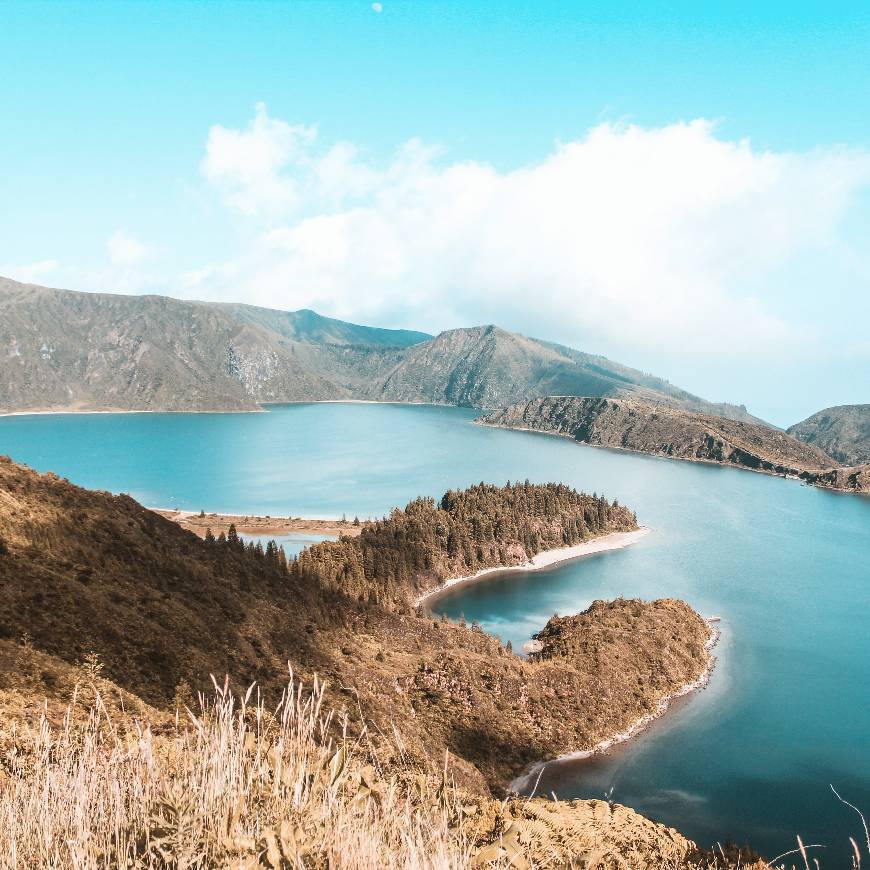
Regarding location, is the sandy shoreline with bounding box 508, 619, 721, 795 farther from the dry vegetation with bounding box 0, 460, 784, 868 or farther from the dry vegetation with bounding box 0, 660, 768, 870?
the dry vegetation with bounding box 0, 660, 768, 870

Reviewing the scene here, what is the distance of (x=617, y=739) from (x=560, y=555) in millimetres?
87382

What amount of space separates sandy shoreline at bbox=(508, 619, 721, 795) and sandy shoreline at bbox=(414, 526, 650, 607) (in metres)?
49.8

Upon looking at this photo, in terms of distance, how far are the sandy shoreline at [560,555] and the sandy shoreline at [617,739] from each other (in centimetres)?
4982

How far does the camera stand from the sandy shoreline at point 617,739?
192 feet

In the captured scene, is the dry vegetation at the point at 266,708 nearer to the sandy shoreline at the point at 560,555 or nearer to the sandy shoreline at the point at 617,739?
the sandy shoreline at the point at 617,739

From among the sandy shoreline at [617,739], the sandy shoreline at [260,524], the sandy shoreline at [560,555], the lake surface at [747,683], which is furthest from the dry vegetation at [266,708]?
the sandy shoreline at [260,524]

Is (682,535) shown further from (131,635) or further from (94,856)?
(94,856)

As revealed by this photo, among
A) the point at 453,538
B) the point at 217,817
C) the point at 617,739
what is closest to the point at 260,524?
the point at 453,538

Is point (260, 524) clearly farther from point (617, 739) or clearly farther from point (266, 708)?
point (266, 708)

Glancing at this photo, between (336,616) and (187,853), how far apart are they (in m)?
65.2

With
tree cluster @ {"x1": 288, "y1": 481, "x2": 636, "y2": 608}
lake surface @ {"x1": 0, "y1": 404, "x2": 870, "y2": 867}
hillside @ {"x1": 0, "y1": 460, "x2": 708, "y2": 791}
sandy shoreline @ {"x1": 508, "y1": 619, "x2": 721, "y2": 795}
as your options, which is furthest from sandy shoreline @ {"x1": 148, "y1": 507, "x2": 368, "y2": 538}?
sandy shoreline @ {"x1": 508, "y1": 619, "x2": 721, "y2": 795}

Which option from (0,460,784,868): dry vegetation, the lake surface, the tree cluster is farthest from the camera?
the tree cluster

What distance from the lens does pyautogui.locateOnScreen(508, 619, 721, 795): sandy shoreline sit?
58469 mm

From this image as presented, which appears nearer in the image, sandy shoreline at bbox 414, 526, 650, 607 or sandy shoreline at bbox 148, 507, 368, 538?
sandy shoreline at bbox 414, 526, 650, 607
